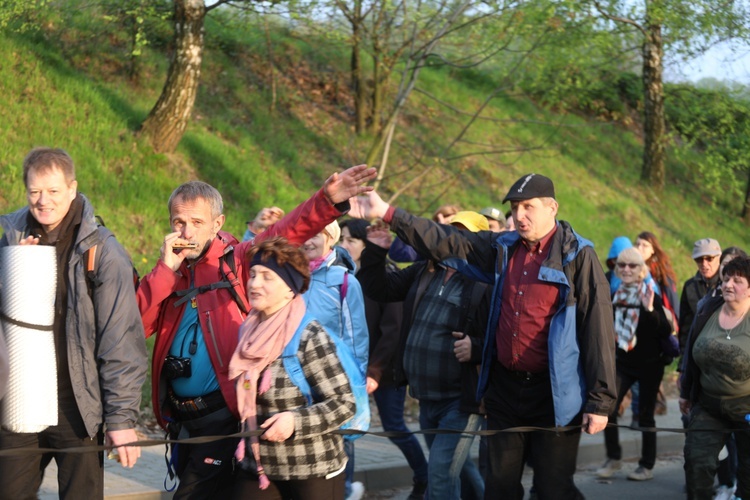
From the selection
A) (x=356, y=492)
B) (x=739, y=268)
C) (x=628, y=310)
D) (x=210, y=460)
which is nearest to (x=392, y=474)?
(x=356, y=492)

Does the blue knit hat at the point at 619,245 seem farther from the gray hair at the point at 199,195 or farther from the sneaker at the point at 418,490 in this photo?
the gray hair at the point at 199,195

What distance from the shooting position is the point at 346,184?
15.2ft

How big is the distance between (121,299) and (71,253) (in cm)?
30

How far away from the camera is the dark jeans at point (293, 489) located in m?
4.19

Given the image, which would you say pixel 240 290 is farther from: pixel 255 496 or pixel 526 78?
pixel 526 78

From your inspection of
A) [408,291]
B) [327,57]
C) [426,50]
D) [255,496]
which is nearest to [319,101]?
[327,57]

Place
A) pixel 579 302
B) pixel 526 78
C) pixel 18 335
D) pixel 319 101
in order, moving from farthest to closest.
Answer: pixel 319 101, pixel 526 78, pixel 579 302, pixel 18 335

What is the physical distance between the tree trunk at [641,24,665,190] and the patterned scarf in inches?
457

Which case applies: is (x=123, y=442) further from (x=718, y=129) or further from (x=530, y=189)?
(x=718, y=129)

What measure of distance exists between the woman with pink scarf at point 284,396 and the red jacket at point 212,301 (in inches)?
11.5

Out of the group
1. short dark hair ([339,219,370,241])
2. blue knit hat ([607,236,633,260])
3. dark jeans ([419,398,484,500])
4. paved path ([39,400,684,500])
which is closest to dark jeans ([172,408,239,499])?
dark jeans ([419,398,484,500])

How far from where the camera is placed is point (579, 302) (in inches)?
202

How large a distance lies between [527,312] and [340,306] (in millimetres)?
1371

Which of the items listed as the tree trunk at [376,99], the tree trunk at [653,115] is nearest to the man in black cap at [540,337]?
the tree trunk at [376,99]
